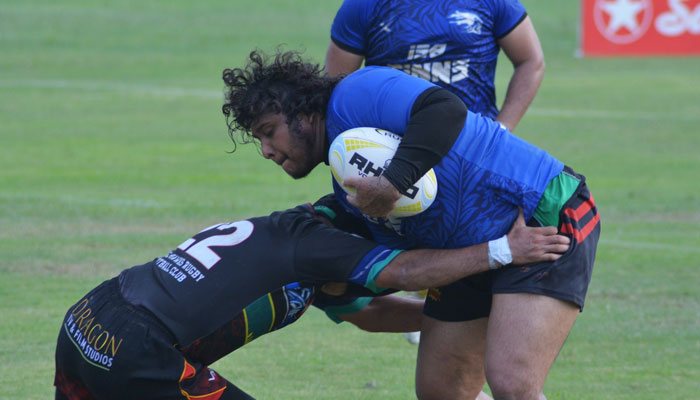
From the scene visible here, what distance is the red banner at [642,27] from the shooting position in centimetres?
2423

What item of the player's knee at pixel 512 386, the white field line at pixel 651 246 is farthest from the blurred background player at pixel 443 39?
the white field line at pixel 651 246

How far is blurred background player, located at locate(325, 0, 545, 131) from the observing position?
5.73 meters

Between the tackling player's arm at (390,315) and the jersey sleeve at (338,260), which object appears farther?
the tackling player's arm at (390,315)

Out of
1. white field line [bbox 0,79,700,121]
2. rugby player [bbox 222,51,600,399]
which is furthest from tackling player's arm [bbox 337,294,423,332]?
white field line [bbox 0,79,700,121]

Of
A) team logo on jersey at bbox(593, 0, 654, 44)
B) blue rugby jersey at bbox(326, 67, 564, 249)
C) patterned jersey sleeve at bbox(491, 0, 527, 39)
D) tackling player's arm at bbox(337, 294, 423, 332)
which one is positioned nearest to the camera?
blue rugby jersey at bbox(326, 67, 564, 249)

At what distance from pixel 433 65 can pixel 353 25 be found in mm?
515

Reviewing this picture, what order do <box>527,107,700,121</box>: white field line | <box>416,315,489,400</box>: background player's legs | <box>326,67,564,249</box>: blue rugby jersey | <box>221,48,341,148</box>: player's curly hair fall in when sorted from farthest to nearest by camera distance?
<box>527,107,700,121</box>: white field line → <box>416,315,489,400</box>: background player's legs → <box>221,48,341,148</box>: player's curly hair → <box>326,67,564,249</box>: blue rugby jersey

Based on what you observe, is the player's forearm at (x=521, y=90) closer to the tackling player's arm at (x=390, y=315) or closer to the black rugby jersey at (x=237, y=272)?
the tackling player's arm at (x=390, y=315)

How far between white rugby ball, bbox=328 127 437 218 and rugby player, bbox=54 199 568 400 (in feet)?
0.87

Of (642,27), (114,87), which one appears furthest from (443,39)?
(642,27)

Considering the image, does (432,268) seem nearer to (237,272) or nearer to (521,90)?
(237,272)

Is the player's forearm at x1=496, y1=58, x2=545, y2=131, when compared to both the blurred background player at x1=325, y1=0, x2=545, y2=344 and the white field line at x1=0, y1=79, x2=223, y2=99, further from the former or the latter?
the white field line at x1=0, y1=79, x2=223, y2=99

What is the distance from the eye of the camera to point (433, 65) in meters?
5.77

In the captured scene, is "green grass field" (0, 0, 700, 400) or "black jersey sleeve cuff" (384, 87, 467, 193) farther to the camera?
"green grass field" (0, 0, 700, 400)
